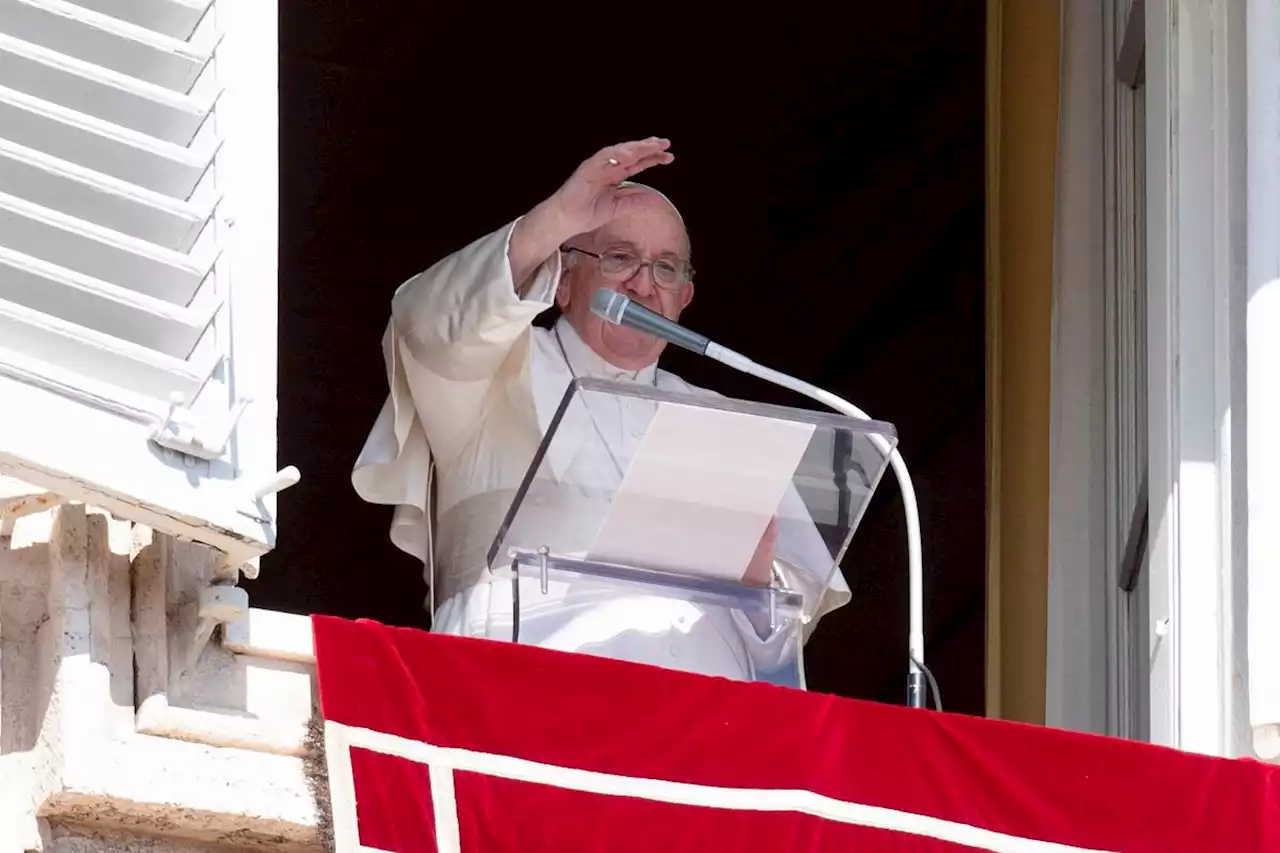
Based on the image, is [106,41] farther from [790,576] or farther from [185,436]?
[790,576]

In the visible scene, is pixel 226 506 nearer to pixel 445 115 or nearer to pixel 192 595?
pixel 192 595

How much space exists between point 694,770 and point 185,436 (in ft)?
2.64

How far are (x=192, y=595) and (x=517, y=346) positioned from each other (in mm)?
1102

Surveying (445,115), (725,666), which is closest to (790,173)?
(445,115)

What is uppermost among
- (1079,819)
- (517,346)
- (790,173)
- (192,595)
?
(790,173)

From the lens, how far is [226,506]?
4090 millimetres

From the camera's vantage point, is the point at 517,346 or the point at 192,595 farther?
the point at 517,346

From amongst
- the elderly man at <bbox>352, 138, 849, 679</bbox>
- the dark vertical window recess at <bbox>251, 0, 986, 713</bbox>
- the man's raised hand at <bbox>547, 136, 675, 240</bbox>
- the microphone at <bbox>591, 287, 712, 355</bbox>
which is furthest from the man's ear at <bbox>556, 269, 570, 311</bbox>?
the dark vertical window recess at <bbox>251, 0, 986, 713</bbox>

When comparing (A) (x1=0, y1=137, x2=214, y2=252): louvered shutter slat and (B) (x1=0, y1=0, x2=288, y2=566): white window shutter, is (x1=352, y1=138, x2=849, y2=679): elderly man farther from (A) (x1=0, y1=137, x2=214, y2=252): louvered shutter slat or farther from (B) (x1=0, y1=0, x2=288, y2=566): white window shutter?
(A) (x1=0, y1=137, x2=214, y2=252): louvered shutter slat

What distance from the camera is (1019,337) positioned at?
6.36 meters

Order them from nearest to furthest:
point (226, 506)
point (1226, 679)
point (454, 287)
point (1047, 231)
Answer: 1. point (226, 506)
2. point (1226, 679)
3. point (454, 287)
4. point (1047, 231)

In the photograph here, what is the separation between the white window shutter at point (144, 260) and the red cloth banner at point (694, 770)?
312mm

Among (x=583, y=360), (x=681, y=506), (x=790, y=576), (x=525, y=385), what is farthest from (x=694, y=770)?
(x=583, y=360)

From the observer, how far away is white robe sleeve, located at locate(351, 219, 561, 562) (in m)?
5.00
